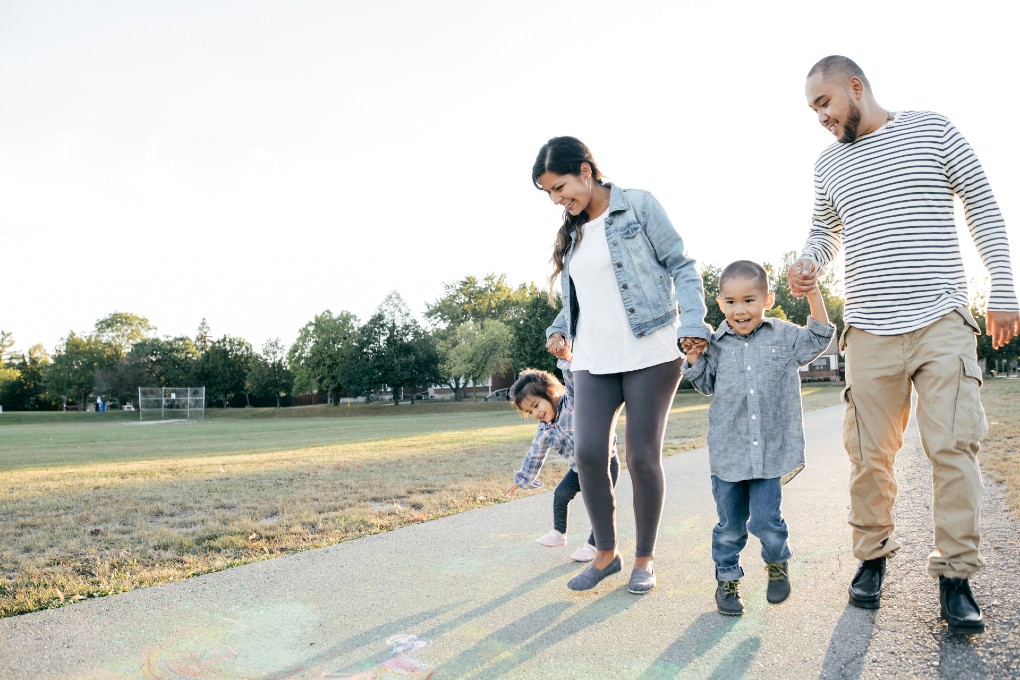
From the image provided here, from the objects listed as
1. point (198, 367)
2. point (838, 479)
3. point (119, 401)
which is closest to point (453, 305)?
point (198, 367)

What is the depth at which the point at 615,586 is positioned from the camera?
10.7 ft

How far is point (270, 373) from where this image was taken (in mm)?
73750

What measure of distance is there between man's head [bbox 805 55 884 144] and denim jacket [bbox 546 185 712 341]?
0.81 m

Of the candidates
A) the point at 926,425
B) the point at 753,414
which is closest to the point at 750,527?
the point at 753,414

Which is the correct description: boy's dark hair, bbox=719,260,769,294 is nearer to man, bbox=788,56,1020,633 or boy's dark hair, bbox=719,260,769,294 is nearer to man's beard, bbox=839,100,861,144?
man, bbox=788,56,1020,633

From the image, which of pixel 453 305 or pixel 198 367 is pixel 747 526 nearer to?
pixel 453 305

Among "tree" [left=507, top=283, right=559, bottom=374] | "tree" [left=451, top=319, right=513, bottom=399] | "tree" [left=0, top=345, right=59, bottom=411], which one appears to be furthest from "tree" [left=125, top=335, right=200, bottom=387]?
"tree" [left=507, top=283, right=559, bottom=374]

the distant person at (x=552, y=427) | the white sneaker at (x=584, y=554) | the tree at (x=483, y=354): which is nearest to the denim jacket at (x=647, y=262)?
the distant person at (x=552, y=427)

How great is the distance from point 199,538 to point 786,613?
4.03 meters

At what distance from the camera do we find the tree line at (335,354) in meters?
53.8

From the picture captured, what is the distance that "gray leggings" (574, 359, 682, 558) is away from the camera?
323 centimetres

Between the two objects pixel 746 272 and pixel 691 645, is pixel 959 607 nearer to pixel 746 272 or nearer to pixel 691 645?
pixel 691 645

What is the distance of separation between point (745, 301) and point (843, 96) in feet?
3.09

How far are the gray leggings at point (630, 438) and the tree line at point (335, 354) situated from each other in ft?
136
